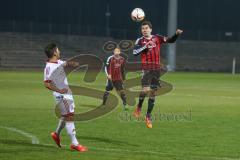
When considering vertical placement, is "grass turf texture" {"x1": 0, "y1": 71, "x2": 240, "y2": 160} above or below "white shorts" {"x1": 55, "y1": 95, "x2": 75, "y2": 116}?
below

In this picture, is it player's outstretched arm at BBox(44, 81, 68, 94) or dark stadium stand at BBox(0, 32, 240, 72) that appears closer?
player's outstretched arm at BBox(44, 81, 68, 94)

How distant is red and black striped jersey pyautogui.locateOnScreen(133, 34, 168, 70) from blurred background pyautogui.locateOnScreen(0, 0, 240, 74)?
1725 inches

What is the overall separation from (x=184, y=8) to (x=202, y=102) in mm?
52372

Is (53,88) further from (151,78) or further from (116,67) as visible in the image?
(116,67)

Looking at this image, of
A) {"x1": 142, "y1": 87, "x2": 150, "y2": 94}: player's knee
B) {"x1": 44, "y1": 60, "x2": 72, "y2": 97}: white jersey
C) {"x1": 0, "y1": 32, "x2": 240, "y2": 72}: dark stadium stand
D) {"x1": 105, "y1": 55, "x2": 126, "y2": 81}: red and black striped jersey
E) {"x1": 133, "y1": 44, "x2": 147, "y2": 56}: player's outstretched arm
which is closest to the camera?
{"x1": 44, "y1": 60, "x2": 72, "y2": 97}: white jersey

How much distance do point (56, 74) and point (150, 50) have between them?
4.82 meters

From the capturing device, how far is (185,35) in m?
71.9

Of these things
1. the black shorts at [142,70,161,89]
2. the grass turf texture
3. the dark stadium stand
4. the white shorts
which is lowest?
the dark stadium stand

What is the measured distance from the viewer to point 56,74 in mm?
11133

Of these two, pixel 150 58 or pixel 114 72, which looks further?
pixel 114 72

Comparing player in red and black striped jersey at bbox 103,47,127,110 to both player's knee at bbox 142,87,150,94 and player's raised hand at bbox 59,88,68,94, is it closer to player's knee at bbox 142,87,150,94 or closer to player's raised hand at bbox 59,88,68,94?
player's knee at bbox 142,87,150,94

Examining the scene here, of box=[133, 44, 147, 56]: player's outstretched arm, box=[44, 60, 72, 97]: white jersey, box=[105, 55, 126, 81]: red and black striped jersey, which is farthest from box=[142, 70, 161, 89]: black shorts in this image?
box=[105, 55, 126, 81]: red and black striped jersey

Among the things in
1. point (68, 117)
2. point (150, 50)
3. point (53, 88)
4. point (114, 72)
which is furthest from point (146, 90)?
point (114, 72)

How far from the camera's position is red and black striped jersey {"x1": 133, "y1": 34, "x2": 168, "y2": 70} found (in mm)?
15266
